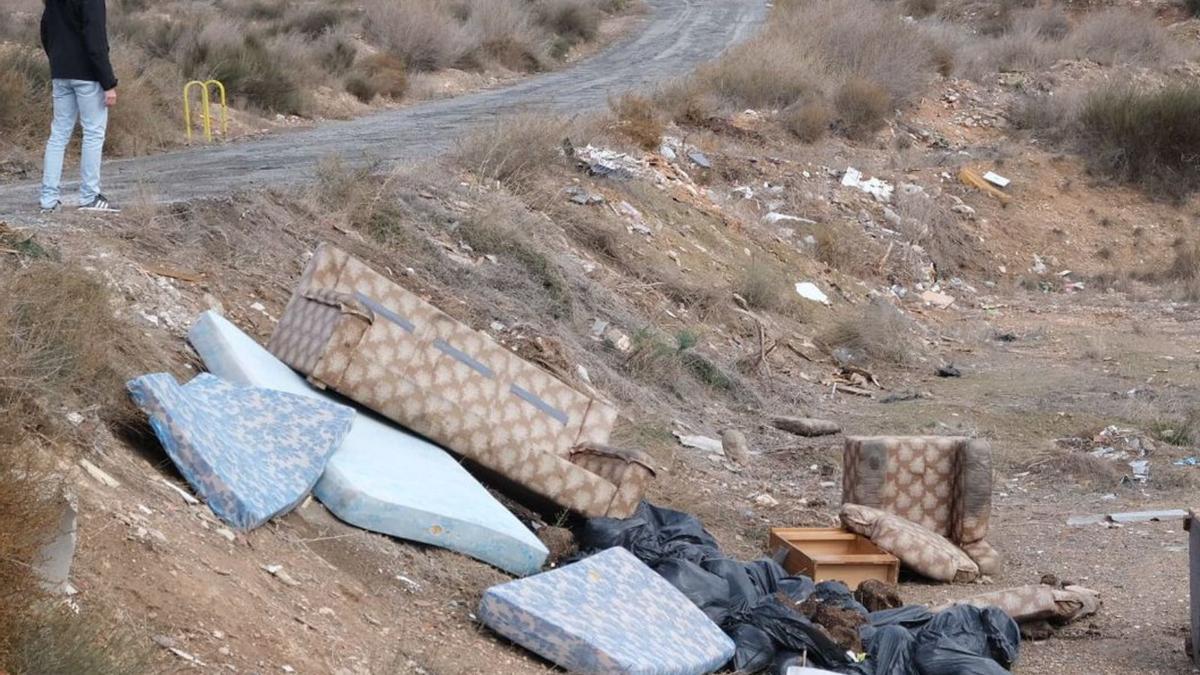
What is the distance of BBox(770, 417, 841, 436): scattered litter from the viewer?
1217 cm

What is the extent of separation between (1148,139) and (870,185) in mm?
6096

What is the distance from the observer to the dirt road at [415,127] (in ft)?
42.0

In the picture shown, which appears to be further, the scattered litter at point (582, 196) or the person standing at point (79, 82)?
the scattered litter at point (582, 196)

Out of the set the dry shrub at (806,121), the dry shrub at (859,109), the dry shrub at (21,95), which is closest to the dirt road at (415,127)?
the dry shrub at (21,95)

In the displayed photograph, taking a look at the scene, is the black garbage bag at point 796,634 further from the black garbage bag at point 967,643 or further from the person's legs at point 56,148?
the person's legs at point 56,148

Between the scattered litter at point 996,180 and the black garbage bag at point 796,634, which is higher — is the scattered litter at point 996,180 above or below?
below

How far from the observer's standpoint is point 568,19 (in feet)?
128

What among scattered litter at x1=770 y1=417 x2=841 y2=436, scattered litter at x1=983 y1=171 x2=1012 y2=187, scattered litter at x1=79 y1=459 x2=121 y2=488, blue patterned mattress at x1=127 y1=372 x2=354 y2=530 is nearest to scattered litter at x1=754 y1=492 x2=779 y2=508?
scattered litter at x1=770 y1=417 x2=841 y2=436

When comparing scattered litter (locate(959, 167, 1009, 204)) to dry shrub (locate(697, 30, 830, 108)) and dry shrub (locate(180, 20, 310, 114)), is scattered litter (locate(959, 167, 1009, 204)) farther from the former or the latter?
dry shrub (locate(180, 20, 310, 114))

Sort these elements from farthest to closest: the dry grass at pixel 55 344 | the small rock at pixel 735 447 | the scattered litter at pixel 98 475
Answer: the small rock at pixel 735 447, the dry grass at pixel 55 344, the scattered litter at pixel 98 475

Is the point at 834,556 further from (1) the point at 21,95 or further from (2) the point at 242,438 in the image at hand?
(1) the point at 21,95

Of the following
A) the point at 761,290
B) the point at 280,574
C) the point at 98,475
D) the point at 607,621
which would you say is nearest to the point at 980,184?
the point at 761,290

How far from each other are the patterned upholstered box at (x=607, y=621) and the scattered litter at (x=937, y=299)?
1307cm

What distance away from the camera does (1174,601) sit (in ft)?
25.4
